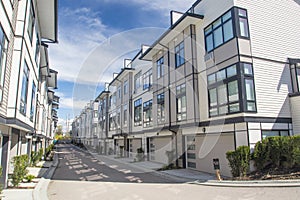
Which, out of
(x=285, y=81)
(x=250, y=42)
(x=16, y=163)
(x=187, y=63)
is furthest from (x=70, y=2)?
(x=285, y=81)

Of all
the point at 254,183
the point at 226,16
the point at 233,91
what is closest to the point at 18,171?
the point at 254,183

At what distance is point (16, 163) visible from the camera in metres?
10.1

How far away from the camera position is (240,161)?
1007 centimetres

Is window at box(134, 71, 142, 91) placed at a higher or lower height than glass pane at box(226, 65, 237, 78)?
higher

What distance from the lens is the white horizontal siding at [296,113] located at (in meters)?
11.8

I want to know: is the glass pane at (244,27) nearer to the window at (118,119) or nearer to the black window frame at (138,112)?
the black window frame at (138,112)

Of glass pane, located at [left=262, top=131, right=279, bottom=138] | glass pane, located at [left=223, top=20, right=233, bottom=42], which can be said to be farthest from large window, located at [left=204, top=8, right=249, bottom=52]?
glass pane, located at [left=262, top=131, right=279, bottom=138]

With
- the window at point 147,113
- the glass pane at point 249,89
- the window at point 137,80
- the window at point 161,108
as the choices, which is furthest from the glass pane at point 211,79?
the window at point 137,80

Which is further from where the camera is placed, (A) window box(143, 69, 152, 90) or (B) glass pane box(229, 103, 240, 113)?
(A) window box(143, 69, 152, 90)

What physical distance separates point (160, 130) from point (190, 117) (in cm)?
454

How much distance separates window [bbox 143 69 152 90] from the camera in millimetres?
22078

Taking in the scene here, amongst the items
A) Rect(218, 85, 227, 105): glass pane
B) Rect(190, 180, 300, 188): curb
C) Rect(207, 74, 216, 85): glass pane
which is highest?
Rect(207, 74, 216, 85): glass pane

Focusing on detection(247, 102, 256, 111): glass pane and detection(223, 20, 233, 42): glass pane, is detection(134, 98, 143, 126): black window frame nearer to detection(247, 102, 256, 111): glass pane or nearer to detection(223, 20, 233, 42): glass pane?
detection(223, 20, 233, 42): glass pane

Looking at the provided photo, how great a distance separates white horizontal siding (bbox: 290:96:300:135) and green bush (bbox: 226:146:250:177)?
140 inches
